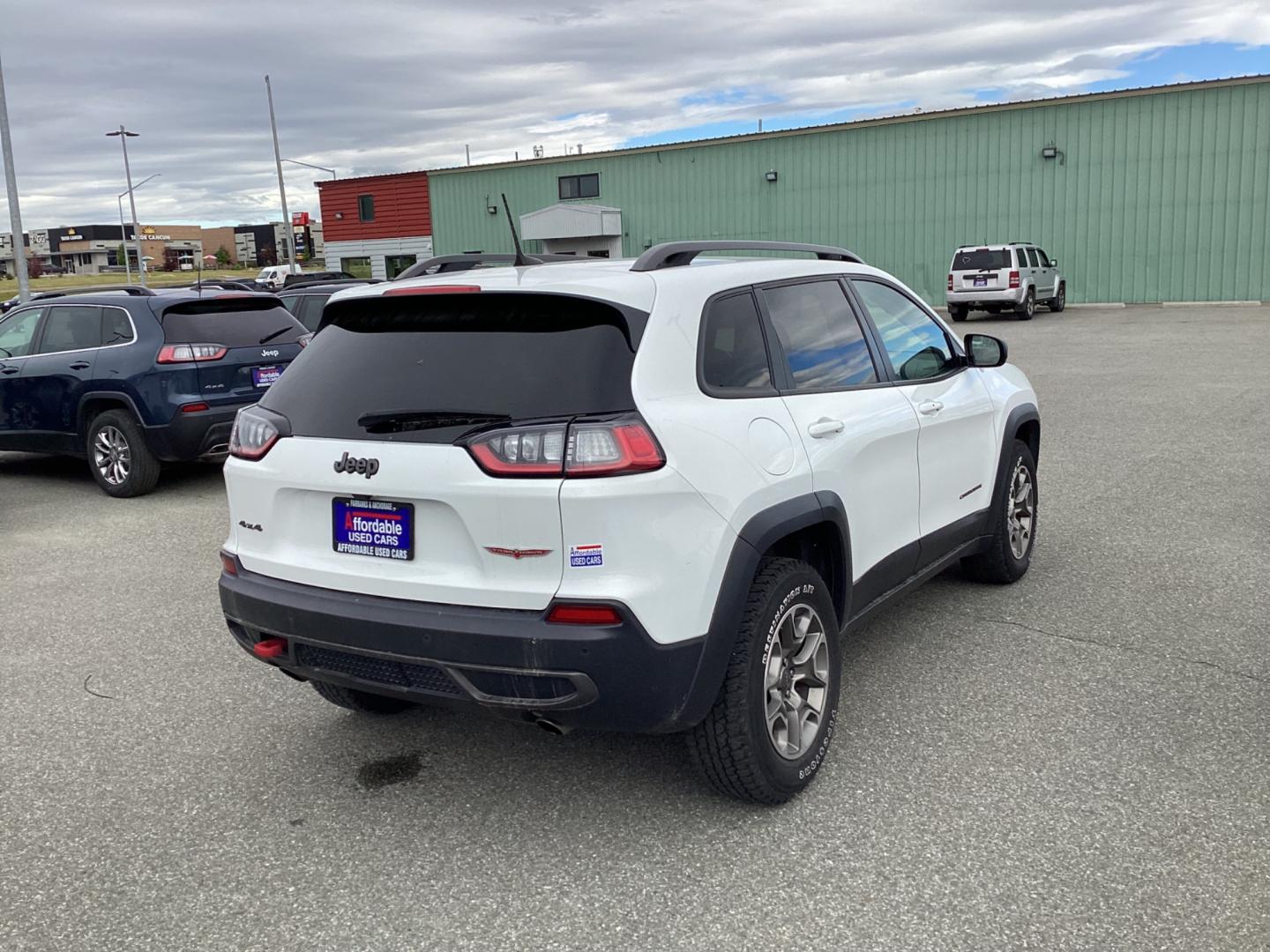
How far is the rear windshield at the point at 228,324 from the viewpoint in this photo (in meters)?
8.77

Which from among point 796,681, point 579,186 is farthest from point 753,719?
point 579,186

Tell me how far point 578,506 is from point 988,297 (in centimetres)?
2513

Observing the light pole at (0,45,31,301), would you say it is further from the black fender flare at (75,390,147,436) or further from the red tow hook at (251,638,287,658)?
the red tow hook at (251,638,287,658)

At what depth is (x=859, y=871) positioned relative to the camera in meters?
3.06

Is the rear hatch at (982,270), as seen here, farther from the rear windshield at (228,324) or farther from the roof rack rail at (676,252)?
the roof rack rail at (676,252)

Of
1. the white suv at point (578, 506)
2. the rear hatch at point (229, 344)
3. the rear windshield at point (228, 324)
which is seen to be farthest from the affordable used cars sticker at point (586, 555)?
the rear windshield at point (228, 324)

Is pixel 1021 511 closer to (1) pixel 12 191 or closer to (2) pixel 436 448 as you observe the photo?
(2) pixel 436 448

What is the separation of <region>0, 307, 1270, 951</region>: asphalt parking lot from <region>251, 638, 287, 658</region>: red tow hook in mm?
503

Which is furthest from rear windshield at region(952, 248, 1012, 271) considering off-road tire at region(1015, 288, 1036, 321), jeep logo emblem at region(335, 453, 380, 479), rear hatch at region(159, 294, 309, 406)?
jeep logo emblem at region(335, 453, 380, 479)

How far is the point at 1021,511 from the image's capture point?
573 cm

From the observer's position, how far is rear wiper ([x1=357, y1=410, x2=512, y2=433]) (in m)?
3.10

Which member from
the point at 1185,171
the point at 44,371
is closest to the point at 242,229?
the point at 1185,171

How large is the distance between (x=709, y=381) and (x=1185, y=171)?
3087 centimetres

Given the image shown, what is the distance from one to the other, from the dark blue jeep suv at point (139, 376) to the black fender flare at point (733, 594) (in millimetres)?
6311
